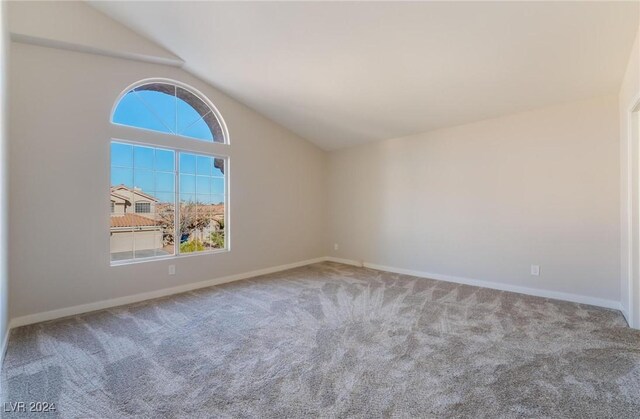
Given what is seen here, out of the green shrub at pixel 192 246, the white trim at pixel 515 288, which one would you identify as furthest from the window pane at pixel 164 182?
the white trim at pixel 515 288

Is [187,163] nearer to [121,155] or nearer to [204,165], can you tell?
[204,165]

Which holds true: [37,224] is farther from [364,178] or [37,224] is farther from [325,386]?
[364,178]

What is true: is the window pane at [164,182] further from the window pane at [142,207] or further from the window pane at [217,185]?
the window pane at [217,185]

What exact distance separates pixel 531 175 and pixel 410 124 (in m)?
1.73

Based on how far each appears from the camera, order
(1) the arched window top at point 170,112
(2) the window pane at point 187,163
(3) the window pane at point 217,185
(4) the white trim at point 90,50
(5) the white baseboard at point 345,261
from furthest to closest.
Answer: (5) the white baseboard at point 345,261 < (3) the window pane at point 217,185 < (2) the window pane at point 187,163 < (1) the arched window top at point 170,112 < (4) the white trim at point 90,50

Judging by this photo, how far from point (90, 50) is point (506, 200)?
5330 millimetres

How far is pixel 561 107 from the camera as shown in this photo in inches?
140

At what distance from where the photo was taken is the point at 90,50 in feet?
10.6

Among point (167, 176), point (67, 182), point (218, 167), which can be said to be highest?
point (218, 167)

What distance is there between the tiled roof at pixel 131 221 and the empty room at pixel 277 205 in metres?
0.02

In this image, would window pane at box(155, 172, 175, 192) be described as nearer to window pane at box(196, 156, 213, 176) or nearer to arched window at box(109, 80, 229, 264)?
arched window at box(109, 80, 229, 264)

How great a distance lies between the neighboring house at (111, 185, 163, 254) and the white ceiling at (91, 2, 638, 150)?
1.86m

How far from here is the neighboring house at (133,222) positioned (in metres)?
3.50

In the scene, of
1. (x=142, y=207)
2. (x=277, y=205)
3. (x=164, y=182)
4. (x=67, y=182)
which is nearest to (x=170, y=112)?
(x=164, y=182)
